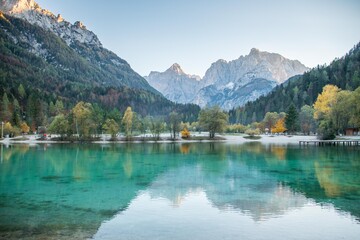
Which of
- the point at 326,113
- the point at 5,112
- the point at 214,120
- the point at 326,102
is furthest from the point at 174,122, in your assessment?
the point at 5,112

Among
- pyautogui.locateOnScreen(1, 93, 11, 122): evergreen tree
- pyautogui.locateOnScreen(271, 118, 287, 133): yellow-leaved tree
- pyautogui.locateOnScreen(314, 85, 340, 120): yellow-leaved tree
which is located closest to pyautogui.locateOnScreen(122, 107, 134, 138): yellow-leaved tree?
pyautogui.locateOnScreen(1, 93, 11, 122): evergreen tree

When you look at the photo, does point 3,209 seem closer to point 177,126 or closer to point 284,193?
point 284,193

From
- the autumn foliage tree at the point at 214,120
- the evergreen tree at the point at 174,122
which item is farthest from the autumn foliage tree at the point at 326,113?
the evergreen tree at the point at 174,122

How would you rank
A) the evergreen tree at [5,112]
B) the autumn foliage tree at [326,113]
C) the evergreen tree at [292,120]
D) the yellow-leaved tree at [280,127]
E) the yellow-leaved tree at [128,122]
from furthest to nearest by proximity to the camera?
the yellow-leaved tree at [280,127] → the evergreen tree at [292,120] → the evergreen tree at [5,112] → the yellow-leaved tree at [128,122] → the autumn foliage tree at [326,113]

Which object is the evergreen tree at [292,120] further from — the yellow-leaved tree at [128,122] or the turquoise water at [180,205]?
the turquoise water at [180,205]

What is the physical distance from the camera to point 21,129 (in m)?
158

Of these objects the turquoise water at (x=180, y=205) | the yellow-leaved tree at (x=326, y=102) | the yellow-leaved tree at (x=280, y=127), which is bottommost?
the turquoise water at (x=180, y=205)

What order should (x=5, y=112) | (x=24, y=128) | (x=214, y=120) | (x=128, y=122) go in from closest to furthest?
(x=128, y=122) → (x=214, y=120) → (x=5, y=112) → (x=24, y=128)

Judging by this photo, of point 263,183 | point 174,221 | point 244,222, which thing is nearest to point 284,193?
point 263,183

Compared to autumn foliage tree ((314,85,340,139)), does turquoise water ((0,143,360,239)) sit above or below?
below

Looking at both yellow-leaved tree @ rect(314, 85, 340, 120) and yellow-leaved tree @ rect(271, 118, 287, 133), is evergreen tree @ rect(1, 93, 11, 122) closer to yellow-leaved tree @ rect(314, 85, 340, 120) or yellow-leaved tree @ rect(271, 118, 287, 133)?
yellow-leaved tree @ rect(271, 118, 287, 133)

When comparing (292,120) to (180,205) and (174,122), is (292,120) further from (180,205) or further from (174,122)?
(180,205)

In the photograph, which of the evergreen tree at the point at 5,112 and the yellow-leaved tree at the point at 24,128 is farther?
the yellow-leaved tree at the point at 24,128

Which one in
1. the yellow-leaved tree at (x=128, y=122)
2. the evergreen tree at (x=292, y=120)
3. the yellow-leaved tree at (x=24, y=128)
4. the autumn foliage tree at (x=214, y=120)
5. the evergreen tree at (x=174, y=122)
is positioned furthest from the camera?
the yellow-leaved tree at (x=24, y=128)
